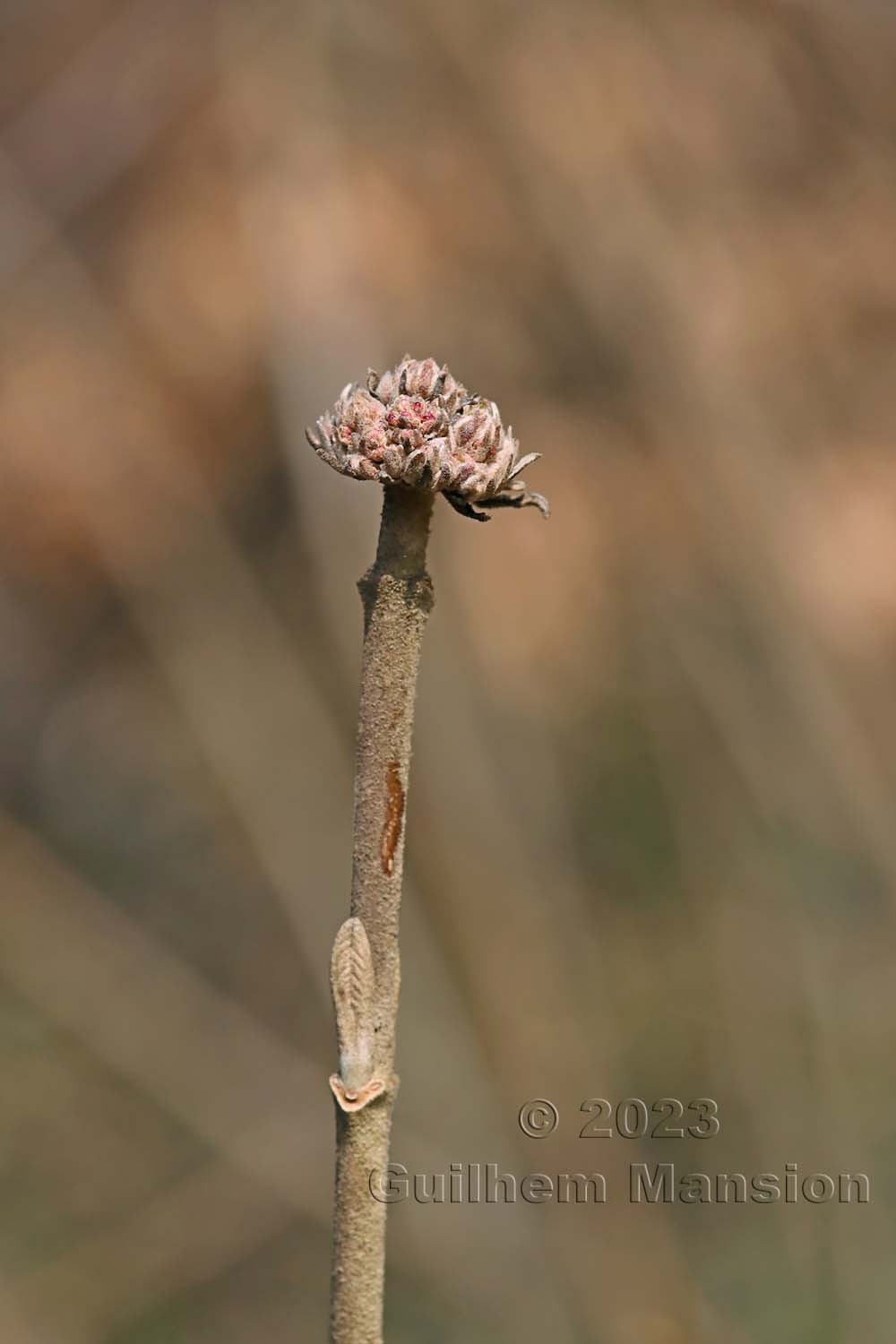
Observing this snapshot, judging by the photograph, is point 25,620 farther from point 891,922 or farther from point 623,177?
point 891,922

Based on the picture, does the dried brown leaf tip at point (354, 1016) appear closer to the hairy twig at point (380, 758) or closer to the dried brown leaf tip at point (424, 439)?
the hairy twig at point (380, 758)

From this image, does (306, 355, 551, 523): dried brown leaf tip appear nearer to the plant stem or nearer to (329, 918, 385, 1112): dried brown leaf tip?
the plant stem

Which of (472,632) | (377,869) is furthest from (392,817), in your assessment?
(472,632)

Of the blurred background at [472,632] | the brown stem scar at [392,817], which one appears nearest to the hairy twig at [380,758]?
the brown stem scar at [392,817]

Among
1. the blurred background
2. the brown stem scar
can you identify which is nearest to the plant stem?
the brown stem scar

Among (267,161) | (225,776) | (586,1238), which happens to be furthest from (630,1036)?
(267,161)

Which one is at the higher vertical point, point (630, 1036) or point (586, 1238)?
point (630, 1036)
